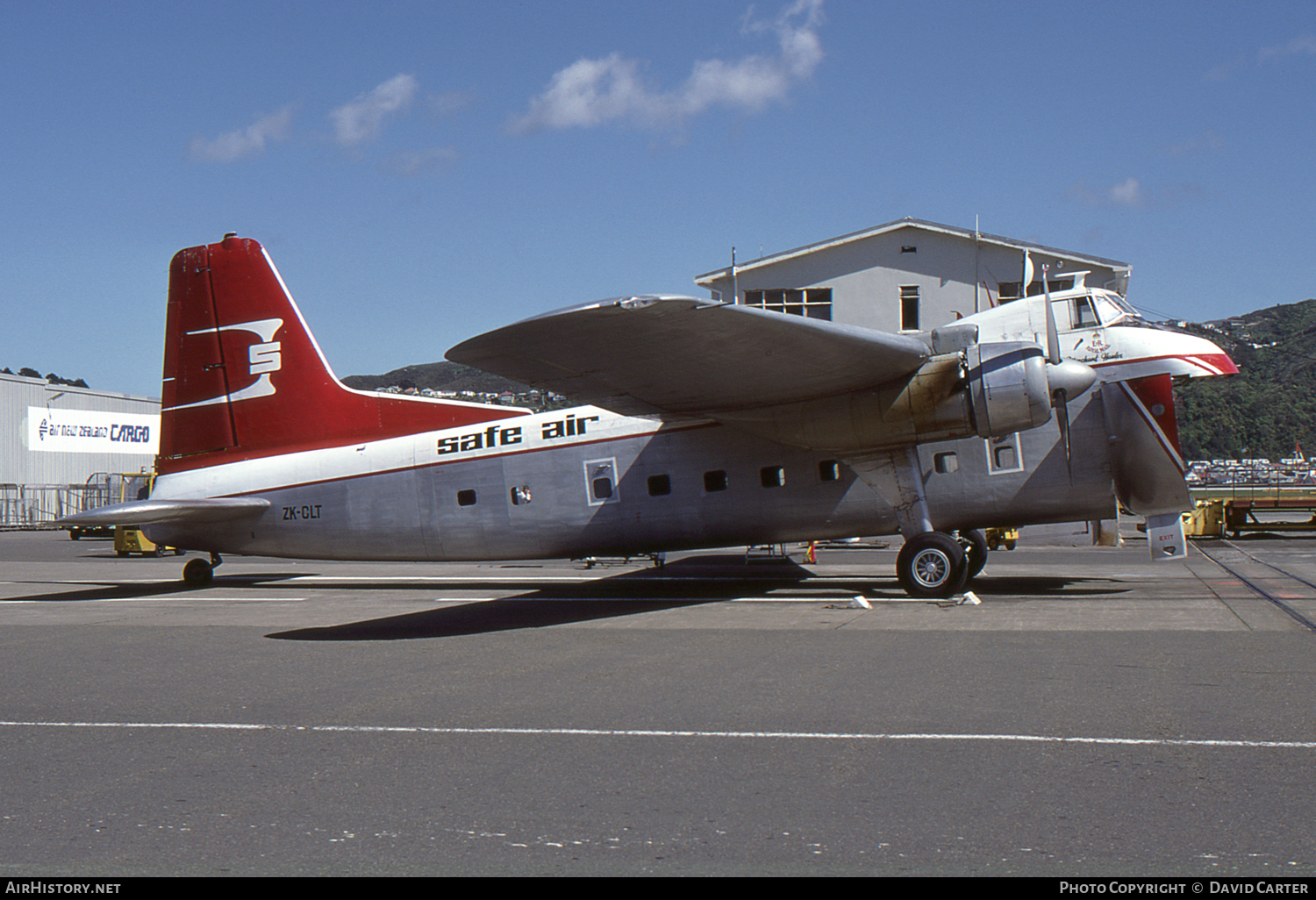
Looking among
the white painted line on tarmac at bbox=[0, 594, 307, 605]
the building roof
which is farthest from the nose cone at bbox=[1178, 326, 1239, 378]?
the building roof

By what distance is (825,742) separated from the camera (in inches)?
249

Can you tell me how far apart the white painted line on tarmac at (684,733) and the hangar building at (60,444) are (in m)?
55.2

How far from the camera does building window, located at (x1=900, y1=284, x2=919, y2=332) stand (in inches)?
1921

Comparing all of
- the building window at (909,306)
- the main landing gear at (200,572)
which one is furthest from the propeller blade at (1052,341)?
the building window at (909,306)

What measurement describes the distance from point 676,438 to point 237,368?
332 inches

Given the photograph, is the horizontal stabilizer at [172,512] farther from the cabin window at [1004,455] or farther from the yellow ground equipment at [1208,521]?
the yellow ground equipment at [1208,521]

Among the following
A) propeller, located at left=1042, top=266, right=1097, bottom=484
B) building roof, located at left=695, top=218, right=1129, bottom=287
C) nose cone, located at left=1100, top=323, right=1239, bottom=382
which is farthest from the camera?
building roof, located at left=695, top=218, right=1129, bottom=287

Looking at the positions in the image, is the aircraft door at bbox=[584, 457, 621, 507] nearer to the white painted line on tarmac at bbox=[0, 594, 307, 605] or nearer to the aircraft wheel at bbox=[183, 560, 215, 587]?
the white painted line on tarmac at bbox=[0, 594, 307, 605]

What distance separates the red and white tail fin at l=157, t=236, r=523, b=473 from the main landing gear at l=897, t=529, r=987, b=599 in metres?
9.86

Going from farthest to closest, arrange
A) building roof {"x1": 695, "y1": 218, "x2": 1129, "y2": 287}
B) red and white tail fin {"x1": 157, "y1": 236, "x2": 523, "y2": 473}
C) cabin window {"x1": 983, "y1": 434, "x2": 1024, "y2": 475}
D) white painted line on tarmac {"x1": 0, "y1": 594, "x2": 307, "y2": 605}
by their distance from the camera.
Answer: building roof {"x1": 695, "y1": 218, "x2": 1129, "y2": 287} → red and white tail fin {"x1": 157, "y1": 236, "x2": 523, "y2": 473} → white painted line on tarmac {"x1": 0, "y1": 594, "x2": 307, "y2": 605} → cabin window {"x1": 983, "y1": 434, "x2": 1024, "y2": 475}

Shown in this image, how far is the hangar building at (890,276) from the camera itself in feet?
156

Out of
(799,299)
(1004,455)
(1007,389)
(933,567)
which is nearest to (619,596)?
(933,567)

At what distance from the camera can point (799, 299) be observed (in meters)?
50.0

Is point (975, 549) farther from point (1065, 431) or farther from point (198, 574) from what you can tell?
point (198, 574)
